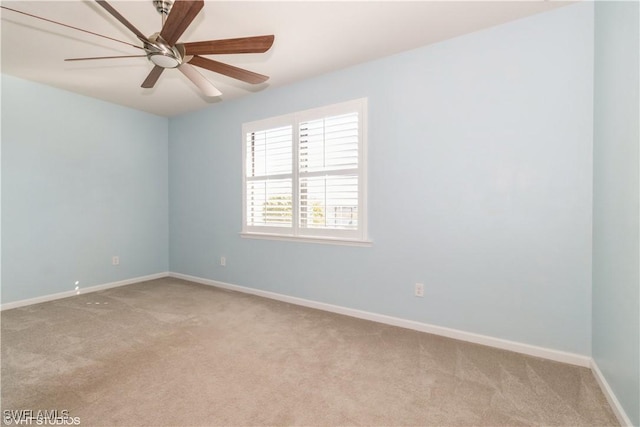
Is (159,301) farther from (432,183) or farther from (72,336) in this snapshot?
(432,183)

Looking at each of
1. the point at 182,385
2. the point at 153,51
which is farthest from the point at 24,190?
the point at 182,385

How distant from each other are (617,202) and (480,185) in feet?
2.91

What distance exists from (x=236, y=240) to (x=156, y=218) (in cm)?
170

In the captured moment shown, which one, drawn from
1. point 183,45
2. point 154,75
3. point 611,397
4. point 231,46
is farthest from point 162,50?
point 611,397

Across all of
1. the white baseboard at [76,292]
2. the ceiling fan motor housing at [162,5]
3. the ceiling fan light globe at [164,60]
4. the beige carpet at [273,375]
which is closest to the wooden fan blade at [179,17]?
the ceiling fan light globe at [164,60]

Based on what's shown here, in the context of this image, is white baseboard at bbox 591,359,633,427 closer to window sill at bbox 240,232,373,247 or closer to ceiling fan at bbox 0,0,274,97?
window sill at bbox 240,232,373,247

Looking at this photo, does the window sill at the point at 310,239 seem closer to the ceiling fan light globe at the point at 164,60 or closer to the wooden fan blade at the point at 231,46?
the wooden fan blade at the point at 231,46

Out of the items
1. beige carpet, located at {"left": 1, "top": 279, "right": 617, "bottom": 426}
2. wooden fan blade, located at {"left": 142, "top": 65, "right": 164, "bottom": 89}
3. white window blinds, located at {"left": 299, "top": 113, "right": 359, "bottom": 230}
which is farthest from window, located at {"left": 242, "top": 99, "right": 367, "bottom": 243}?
wooden fan blade, located at {"left": 142, "top": 65, "right": 164, "bottom": 89}

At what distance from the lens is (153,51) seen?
177 centimetres

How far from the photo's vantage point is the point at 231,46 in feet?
5.97

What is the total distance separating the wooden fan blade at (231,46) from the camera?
179 centimetres

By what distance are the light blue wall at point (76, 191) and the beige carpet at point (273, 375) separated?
904 millimetres

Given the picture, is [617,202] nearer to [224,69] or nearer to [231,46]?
[231,46]

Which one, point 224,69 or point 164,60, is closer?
point 164,60
